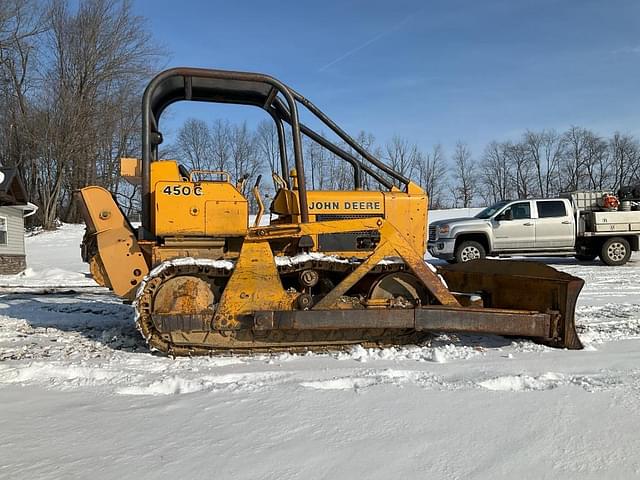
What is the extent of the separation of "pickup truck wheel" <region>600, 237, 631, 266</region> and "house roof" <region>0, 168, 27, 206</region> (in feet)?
64.6

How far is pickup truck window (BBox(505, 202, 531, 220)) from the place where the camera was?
590 inches

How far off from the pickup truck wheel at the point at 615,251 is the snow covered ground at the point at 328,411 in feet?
35.0

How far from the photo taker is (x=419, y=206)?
Answer: 19.1ft

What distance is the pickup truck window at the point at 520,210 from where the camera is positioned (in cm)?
1498

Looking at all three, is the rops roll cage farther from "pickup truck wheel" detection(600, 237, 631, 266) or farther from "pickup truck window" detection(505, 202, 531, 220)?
"pickup truck wheel" detection(600, 237, 631, 266)

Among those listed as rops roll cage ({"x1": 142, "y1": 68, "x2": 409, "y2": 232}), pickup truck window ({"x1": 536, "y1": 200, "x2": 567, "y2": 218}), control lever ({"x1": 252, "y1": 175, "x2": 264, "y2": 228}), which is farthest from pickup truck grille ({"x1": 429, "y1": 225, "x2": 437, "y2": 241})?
control lever ({"x1": 252, "y1": 175, "x2": 264, "y2": 228})

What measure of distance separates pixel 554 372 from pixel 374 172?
275cm

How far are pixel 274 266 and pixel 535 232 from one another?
11.7 meters

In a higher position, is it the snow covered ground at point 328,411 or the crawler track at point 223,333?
the crawler track at point 223,333

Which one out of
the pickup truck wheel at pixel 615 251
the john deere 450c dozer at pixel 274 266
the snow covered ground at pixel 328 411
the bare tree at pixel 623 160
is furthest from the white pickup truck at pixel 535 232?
the bare tree at pixel 623 160

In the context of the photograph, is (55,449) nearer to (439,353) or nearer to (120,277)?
(120,277)

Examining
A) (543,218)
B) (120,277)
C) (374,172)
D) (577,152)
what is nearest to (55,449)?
(120,277)

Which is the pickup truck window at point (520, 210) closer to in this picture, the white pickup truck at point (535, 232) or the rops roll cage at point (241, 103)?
the white pickup truck at point (535, 232)

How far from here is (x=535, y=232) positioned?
48.8 ft
